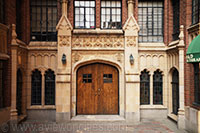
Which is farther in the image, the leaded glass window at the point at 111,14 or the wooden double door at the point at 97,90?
the leaded glass window at the point at 111,14

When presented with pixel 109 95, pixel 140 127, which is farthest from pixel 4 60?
pixel 140 127

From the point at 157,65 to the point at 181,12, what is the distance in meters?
3.31

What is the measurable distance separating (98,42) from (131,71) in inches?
102

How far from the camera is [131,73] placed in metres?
10.2

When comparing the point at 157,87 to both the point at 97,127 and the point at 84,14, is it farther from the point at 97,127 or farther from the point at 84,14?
the point at 84,14

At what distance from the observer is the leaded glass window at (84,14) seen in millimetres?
Result: 11102

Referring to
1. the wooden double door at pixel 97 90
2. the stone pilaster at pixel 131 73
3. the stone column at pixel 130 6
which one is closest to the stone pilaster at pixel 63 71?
the wooden double door at pixel 97 90

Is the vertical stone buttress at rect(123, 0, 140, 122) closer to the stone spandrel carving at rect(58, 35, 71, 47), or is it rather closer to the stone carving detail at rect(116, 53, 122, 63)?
the stone carving detail at rect(116, 53, 122, 63)

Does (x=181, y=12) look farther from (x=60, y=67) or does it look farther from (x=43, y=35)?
(x=43, y=35)

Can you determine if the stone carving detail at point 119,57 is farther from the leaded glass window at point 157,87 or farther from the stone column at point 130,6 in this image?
the leaded glass window at point 157,87

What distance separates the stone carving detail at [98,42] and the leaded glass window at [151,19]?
1.81 metres

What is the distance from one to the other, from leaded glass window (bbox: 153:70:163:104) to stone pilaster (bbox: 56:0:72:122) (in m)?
5.29

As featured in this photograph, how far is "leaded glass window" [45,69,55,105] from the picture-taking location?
11.0m

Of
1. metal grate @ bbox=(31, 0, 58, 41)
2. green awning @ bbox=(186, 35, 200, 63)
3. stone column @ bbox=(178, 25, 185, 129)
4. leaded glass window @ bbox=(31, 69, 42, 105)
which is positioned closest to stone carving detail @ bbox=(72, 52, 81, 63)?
metal grate @ bbox=(31, 0, 58, 41)
